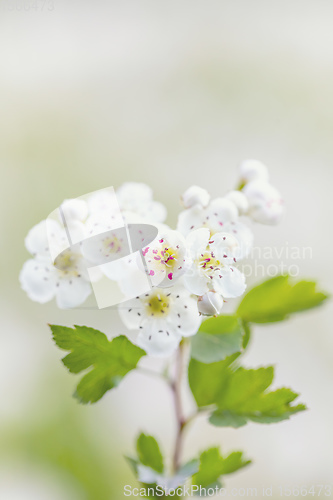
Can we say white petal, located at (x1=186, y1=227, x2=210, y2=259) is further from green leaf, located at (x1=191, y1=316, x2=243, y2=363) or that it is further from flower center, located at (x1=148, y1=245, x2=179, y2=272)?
green leaf, located at (x1=191, y1=316, x2=243, y2=363)

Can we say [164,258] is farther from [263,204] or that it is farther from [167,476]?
[167,476]

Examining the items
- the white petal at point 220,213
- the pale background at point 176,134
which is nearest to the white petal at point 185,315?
the white petal at point 220,213

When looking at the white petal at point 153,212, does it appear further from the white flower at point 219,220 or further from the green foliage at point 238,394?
the green foliage at point 238,394

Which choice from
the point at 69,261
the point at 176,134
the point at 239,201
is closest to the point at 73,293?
the point at 69,261

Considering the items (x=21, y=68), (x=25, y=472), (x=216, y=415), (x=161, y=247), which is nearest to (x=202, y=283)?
(x=161, y=247)

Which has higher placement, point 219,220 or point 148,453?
point 219,220

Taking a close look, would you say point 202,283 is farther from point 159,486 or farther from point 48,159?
point 48,159
